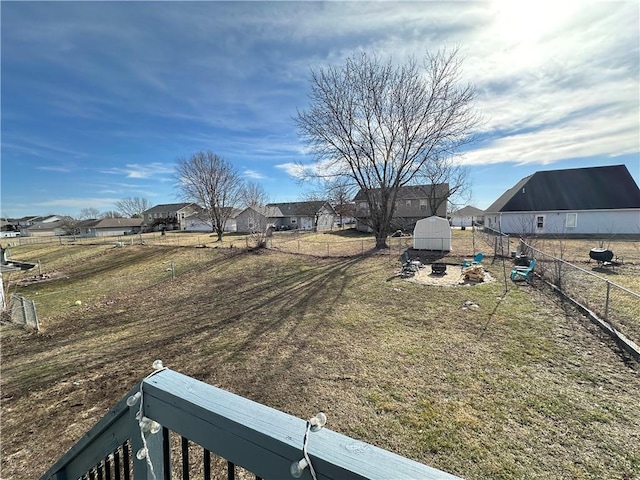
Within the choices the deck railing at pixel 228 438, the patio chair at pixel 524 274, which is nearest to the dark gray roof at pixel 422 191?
the patio chair at pixel 524 274

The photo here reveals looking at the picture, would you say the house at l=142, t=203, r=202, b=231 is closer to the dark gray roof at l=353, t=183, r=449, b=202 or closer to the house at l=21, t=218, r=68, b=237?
the house at l=21, t=218, r=68, b=237

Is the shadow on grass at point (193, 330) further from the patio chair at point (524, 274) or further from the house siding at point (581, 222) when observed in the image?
the house siding at point (581, 222)

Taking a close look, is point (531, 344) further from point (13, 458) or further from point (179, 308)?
point (179, 308)

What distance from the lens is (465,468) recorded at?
120 inches

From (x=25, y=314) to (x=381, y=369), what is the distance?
398 inches

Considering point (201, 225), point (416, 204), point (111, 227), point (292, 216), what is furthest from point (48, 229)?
point (416, 204)

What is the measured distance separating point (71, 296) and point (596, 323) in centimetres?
1747

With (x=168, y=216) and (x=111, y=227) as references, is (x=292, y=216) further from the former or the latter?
(x=111, y=227)

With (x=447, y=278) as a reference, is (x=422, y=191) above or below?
above

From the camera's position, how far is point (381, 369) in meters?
5.11

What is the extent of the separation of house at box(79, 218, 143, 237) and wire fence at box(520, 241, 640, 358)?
69.5 m

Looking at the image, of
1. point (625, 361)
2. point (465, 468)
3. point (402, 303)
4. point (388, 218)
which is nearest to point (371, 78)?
point (388, 218)

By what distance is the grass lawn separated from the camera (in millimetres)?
3430

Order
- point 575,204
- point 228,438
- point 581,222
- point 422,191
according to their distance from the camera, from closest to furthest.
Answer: point 228,438, point 581,222, point 575,204, point 422,191
